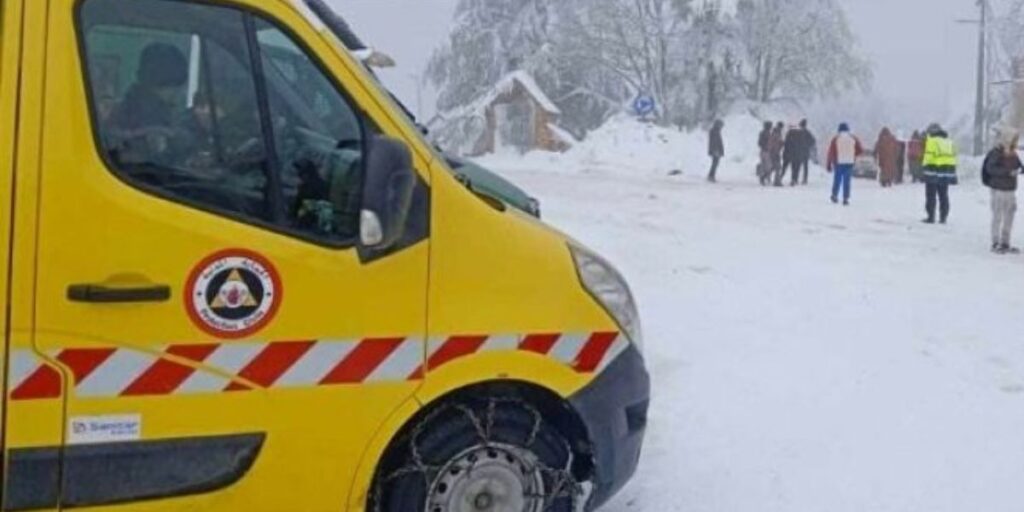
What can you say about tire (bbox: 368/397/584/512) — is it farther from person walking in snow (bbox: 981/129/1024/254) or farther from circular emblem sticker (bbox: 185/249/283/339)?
person walking in snow (bbox: 981/129/1024/254)

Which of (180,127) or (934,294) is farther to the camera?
(934,294)

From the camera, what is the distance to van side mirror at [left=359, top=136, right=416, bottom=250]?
3.48 metres

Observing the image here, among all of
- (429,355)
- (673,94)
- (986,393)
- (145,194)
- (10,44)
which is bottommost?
(986,393)

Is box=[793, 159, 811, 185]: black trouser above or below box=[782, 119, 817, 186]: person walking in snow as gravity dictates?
below

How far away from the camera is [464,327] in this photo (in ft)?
12.7

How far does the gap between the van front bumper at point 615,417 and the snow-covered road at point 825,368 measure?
0.77 m

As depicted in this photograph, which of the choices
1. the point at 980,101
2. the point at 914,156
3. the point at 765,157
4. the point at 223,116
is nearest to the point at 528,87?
the point at 980,101

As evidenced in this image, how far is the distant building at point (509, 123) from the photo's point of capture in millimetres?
43250

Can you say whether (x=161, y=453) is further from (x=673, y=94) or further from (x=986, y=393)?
(x=673, y=94)

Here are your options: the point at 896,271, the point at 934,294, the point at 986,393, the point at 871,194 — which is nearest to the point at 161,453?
the point at 986,393

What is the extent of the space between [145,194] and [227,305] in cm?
41

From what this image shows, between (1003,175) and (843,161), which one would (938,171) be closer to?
(1003,175)

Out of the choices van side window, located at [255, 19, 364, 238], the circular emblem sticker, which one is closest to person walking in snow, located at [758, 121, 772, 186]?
van side window, located at [255, 19, 364, 238]

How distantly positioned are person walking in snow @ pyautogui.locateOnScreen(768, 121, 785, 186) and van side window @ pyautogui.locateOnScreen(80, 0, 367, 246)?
24.5 metres
